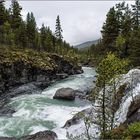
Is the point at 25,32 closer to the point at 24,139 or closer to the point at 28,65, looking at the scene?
the point at 28,65

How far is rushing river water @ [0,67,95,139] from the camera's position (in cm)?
2881

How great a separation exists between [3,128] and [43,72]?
29.1 metres

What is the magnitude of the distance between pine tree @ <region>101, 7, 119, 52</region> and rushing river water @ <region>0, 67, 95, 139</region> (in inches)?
1038

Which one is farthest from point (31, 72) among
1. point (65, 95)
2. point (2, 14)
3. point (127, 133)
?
point (127, 133)

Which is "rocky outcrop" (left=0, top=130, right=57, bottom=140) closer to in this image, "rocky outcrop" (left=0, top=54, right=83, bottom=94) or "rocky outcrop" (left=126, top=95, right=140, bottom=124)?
"rocky outcrop" (left=126, top=95, right=140, bottom=124)

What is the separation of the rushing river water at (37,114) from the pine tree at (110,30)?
26.4 metres

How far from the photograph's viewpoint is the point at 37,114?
33500 millimetres

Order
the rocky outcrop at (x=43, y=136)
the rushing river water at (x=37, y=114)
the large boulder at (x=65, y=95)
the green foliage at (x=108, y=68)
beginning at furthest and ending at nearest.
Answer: the large boulder at (x=65, y=95) < the rushing river water at (x=37, y=114) < the rocky outcrop at (x=43, y=136) < the green foliage at (x=108, y=68)

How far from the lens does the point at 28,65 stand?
5428 cm

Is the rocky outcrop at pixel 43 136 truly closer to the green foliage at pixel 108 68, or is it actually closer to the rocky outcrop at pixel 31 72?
the green foliage at pixel 108 68

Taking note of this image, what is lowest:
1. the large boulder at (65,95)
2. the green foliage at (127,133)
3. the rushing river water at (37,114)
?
the rushing river water at (37,114)

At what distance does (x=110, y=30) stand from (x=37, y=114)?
37.4 m

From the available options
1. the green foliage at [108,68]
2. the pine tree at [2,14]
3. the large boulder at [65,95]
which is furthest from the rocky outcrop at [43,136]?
the pine tree at [2,14]

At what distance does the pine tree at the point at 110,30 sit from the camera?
6488 cm
